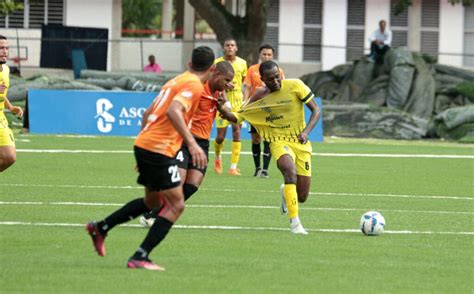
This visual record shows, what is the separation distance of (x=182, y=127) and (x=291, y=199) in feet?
12.1

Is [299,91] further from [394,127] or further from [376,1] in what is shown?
[376,1]

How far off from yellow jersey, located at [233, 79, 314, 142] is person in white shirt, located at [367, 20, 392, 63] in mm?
26103

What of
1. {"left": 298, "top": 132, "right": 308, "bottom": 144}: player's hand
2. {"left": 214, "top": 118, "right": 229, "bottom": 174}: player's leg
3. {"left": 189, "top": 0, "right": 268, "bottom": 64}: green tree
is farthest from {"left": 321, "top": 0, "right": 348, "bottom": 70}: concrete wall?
{"left": 298, "top": 132, "right": 308, "bottom": 144}: player's hand

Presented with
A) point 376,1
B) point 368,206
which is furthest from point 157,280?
point 376,1

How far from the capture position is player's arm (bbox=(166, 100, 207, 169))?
35.0 ft

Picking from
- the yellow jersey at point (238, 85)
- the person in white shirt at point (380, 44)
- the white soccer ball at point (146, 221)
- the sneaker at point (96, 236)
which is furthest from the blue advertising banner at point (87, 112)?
the sneaker at point (96, 236)

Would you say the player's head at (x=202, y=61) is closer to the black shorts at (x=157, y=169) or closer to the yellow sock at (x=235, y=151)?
the black shorts at (x=157, y=169)

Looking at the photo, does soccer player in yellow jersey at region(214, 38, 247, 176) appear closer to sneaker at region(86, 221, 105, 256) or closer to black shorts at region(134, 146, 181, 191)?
sneaker at region(86, 221, 105, 256)

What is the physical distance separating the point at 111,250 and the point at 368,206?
20.5ft

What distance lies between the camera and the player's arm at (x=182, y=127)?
1067 cm

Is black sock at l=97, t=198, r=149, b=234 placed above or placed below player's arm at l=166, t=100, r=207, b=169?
below

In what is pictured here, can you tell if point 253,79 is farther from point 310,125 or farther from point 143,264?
point 143,264

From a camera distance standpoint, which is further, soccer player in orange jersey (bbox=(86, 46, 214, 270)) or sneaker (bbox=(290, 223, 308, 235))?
sneaker (bbox=(290, 223, 308, 235))

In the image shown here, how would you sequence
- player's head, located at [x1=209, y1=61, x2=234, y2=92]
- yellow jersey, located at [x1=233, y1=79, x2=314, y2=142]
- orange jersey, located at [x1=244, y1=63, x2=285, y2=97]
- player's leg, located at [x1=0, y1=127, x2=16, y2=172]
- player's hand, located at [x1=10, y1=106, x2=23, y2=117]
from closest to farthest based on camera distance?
1. player's head, located at [x1=209, y1=61, x2=234, y2=92]
2. yellow jersey, located at [x1=233, y1=79, x2=314, y2=142]
3. player's leg, located at [x1=0, y1=127, x2=16, y2=172]
4. player's hand, located at [x1=10, y1=106, x2=23, y2=117]
5. orange jersey, located at [x1=244, y1=63, x2=285, y2=97]
